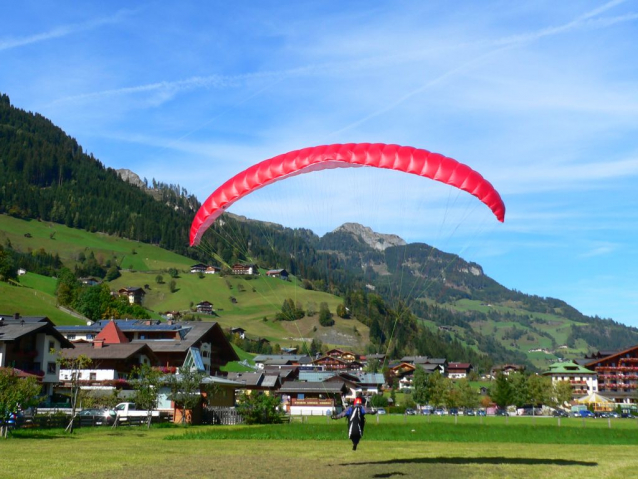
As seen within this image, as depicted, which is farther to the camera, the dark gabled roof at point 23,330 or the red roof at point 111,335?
the red roof at point 111,335

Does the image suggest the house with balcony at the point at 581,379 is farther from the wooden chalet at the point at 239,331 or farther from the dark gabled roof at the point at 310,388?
the wooden chalet at the point at 239,331

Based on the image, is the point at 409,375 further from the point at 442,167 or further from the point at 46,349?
the point at 442,167

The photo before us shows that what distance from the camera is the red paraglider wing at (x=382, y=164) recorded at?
18.5 metres

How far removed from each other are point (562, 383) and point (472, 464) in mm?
83640

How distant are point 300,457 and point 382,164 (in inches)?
375

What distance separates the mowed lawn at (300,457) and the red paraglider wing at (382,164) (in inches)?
281

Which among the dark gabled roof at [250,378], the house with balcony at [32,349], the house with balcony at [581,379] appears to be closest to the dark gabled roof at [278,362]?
the dark gabled roof at [250,378]

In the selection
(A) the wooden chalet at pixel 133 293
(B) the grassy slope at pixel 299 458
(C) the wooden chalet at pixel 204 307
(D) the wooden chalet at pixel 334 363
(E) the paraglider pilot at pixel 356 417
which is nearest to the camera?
(B) the grassy slope at pixel 299 458

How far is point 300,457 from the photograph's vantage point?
68.8 feet

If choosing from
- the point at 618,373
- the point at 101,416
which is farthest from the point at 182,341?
the point at 618,373

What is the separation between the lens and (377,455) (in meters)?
21.9

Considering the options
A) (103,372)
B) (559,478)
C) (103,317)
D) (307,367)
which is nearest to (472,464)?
(559,478)

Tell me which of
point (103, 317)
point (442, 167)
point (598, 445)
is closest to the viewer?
point (442, 167)

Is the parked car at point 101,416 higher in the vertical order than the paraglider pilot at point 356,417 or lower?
lower
